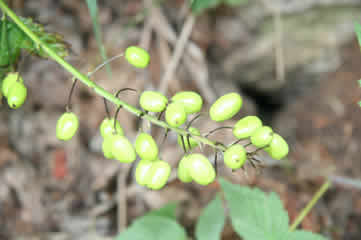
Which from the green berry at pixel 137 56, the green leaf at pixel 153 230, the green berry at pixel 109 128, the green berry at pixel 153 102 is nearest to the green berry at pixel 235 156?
the green berry at pixel 153 102

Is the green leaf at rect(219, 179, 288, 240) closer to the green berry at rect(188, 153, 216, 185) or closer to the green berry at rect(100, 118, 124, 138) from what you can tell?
the green berry at rect(188, 153, 216, 185)

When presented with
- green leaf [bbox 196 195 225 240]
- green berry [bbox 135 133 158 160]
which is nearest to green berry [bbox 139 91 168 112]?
green berry [bbox 135 133 158 160]

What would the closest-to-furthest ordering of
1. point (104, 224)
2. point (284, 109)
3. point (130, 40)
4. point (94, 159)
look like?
1. point (104, 224)
2. point (94, 159)
3. point (130, 40)
4. point (284, 109)

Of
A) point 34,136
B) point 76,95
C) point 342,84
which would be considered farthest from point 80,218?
point 342,84

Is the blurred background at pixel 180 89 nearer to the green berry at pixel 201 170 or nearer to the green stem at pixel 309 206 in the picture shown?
the green stem at pixel 309 206

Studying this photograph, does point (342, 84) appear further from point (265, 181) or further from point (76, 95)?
point (76, 95)

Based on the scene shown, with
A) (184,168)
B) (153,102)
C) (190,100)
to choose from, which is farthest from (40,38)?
(184,168)
